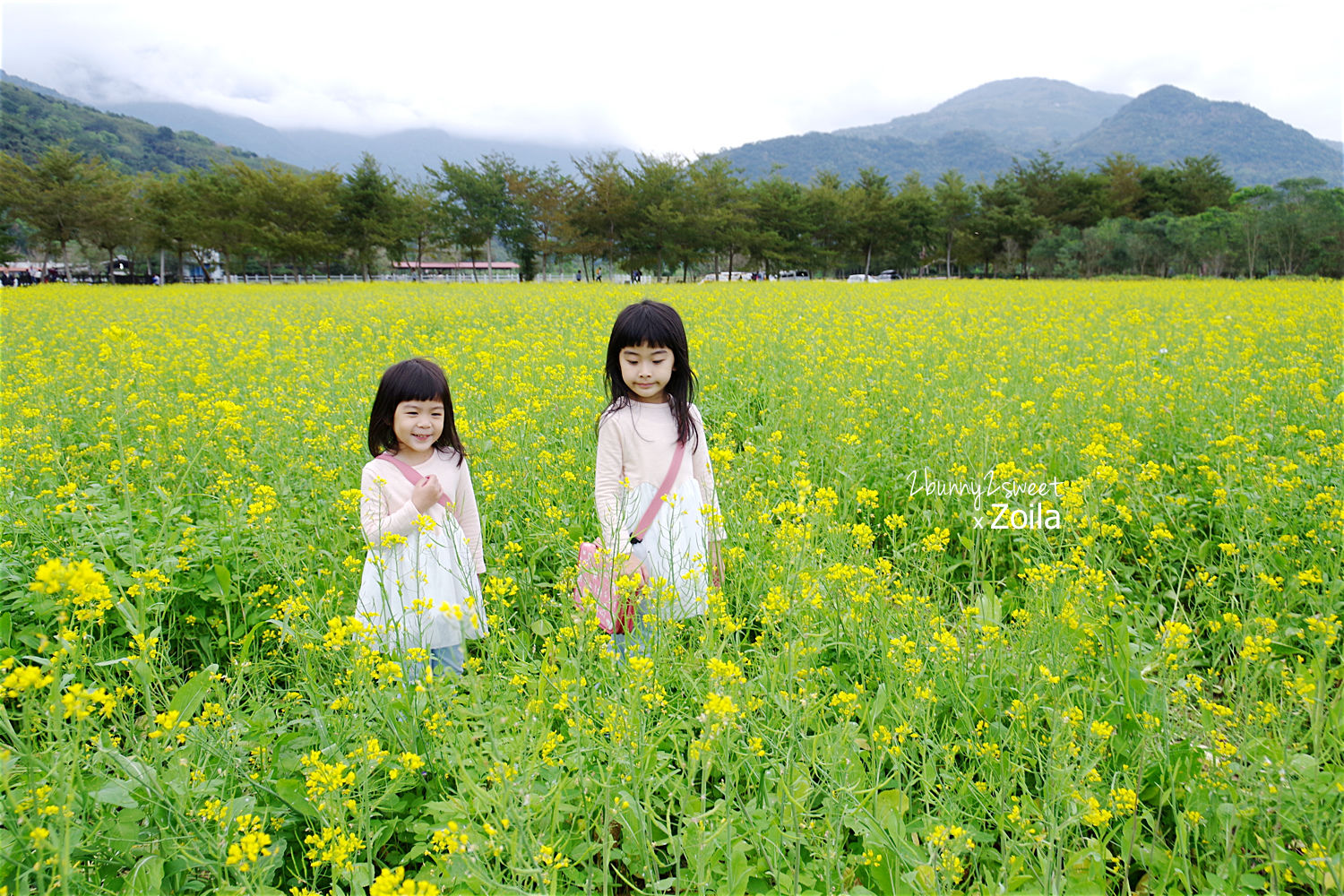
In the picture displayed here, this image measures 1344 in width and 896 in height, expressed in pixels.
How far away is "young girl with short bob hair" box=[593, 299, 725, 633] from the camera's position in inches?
94.0

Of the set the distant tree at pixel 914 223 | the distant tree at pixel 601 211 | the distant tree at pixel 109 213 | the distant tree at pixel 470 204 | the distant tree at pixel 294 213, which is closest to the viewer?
the distant tree at pixel 109 213

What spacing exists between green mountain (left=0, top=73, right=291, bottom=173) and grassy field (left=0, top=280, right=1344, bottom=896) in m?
59.3

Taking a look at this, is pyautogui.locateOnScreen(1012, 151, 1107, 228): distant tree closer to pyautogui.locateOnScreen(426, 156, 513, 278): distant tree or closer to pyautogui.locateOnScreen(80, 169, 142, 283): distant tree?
pyautogui.locateOnScreen(426, 156, 513, 278): distant tree

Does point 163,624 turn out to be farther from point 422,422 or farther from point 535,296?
point 535,296

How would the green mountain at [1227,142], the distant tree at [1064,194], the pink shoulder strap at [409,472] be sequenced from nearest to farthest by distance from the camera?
the pink shoulder strap at [409,472] < the distant tree at [1064,194] < the green mountain at [1227,142]

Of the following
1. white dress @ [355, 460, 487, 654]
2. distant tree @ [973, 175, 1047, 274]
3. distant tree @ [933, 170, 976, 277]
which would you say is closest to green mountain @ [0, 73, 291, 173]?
distant tree @ [933, 170, 976, 277]

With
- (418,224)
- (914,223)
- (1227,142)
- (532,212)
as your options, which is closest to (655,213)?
(532,212)

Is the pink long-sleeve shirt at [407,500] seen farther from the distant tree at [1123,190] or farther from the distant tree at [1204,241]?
the distant tree at [1123,190]

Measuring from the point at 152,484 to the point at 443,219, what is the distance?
135 feet

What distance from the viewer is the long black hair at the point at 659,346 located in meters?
2.38

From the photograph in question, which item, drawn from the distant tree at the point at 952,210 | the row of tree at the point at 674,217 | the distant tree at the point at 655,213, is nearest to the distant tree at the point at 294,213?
the row of tree at the point at 674,217

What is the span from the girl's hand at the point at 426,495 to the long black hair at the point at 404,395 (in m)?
0.32

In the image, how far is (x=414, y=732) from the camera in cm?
179

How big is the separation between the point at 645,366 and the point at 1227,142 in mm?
223757
